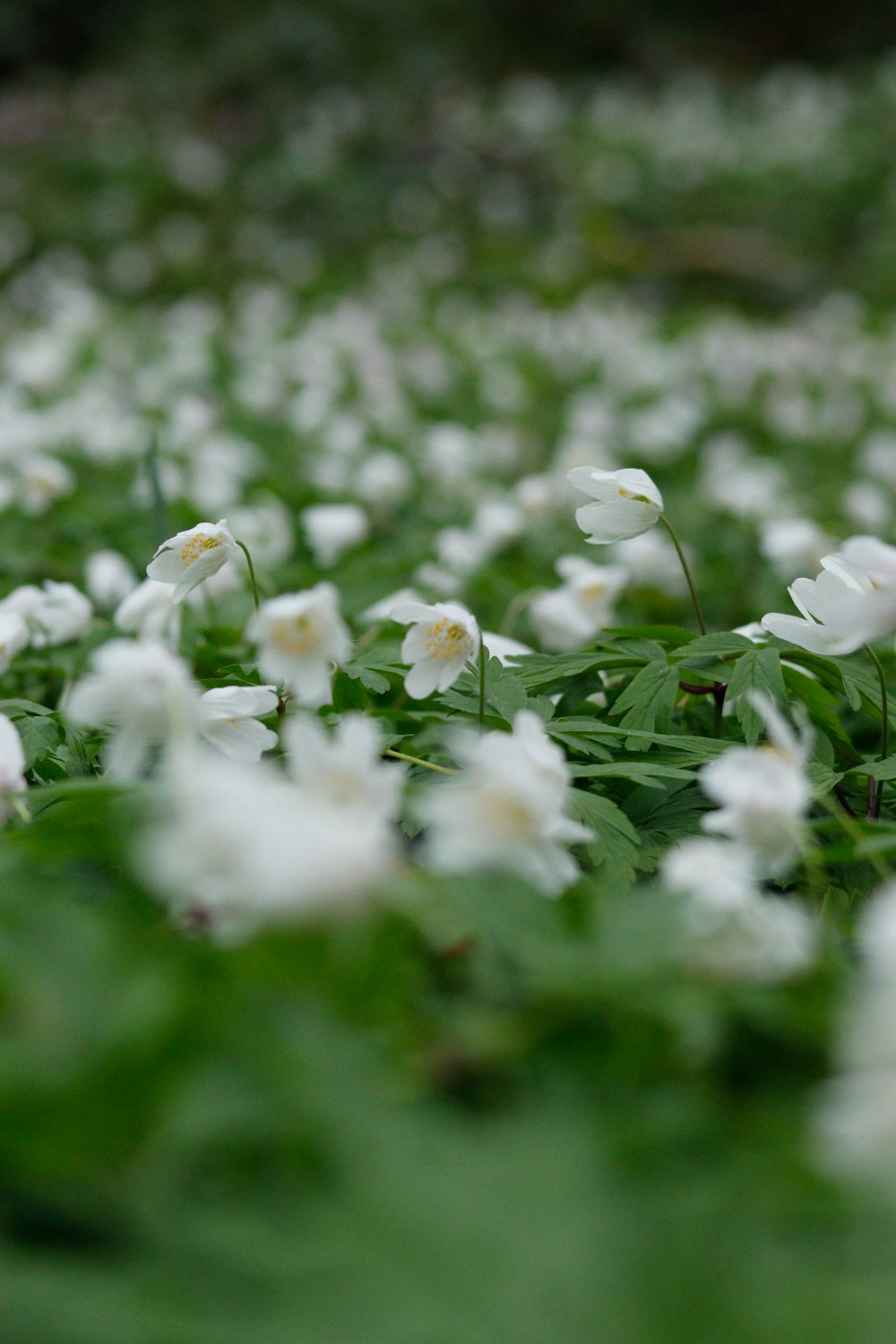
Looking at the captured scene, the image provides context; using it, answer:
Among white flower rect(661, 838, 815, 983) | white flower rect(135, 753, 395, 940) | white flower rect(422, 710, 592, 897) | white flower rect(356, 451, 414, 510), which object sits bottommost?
white flower rect(356, 451, 414, 510)

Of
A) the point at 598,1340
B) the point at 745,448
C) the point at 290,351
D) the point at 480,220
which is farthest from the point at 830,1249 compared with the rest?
the point at 480,220

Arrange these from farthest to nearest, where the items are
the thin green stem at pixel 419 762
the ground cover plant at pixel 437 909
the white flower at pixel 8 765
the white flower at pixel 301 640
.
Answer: the thin green stem at pixel 419 762 → the white flower at pixel 301 640 → the white flower at pixel 8 765 → the ground cover plant at pixel 437 909

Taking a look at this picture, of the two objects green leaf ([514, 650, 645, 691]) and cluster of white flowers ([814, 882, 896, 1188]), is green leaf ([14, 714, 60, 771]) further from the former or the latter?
cluster of white flowers ([814, 882, 896, 1188])

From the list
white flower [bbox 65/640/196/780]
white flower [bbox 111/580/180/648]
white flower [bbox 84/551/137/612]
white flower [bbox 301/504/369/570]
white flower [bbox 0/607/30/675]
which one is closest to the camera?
white flower [bbox 65/640/196/780]

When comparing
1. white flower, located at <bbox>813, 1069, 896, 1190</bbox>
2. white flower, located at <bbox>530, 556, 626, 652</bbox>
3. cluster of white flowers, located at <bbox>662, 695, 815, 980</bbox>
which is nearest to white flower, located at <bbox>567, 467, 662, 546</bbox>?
white flower, located at <bbox>530, 556, 626, 652</bbox>

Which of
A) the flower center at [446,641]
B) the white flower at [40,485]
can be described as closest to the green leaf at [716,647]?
the flower center at [446,641]

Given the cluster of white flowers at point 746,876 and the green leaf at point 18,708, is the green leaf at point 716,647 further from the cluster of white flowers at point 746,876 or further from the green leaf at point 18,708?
the green leaf at point 18,708
